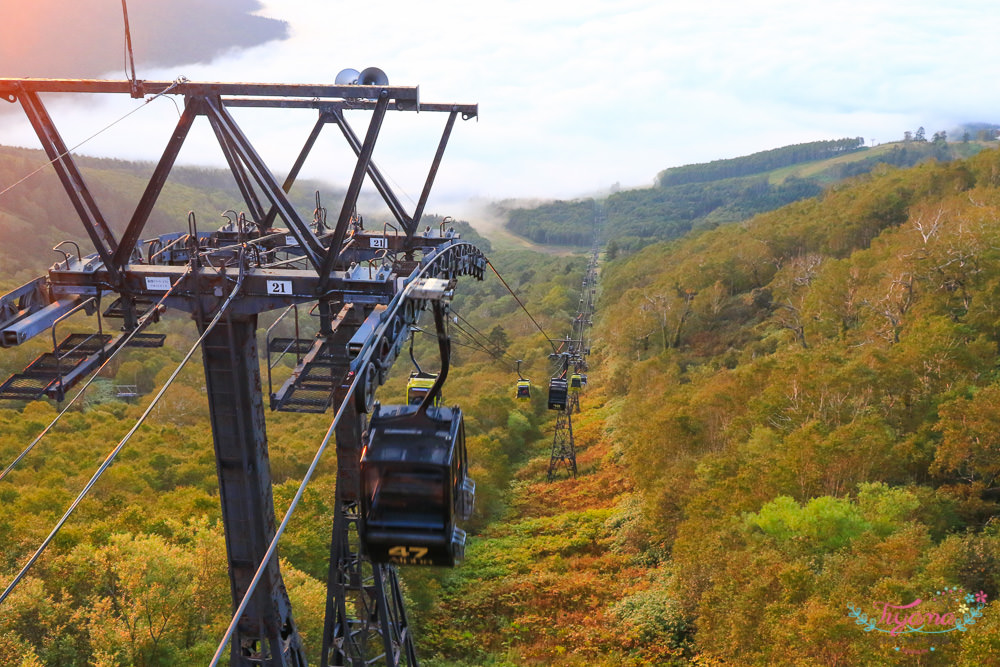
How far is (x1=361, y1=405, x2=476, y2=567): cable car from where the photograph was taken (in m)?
8.90

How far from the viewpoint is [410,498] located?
29.3 feet

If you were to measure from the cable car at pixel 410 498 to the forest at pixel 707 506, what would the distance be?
45.9 ft

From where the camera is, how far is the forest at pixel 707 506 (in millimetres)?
21234

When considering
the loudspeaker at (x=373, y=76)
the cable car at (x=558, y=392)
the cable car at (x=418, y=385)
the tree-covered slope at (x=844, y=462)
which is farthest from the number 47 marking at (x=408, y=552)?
the cable car at (x=558, y=392)

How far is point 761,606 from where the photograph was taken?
73.0 feet

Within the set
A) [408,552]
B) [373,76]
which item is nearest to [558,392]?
[373,76]

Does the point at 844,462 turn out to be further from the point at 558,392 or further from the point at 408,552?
the point at 408,552

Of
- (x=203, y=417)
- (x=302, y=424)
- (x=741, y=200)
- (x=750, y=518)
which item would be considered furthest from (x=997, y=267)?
(x=741, y=200)

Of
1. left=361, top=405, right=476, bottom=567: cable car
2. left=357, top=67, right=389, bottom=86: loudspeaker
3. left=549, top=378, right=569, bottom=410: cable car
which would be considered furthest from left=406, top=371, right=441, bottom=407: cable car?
left=549, top=378, right=569, bottom=410: cable car

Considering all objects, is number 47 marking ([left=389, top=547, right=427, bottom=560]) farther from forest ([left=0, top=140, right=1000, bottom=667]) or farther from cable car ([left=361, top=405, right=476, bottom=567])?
forest ([left=0, top=140, right=1000, bottom=667])

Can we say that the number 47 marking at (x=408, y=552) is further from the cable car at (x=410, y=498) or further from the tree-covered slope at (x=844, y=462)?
the tree-covered slope at (x=844, y=462)

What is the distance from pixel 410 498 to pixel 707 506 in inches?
956

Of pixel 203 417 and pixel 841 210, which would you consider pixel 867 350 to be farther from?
pixel 203 417

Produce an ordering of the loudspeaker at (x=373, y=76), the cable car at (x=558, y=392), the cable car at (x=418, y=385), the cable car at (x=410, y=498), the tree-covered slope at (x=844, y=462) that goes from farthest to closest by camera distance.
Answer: the cable car at (x=558, y=392)
the tree-covered slope at (x=844, y=462)
the cable car at (x=418, y=385)
the loudspeaker at (x=373, y=76)
the cable car at (x=410, y=498)
